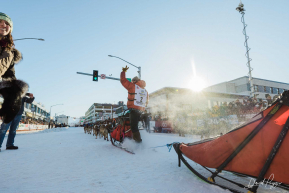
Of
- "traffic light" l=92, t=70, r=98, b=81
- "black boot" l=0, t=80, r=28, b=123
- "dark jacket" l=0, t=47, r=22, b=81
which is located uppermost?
"traffic light" l=92, t=70, r=98, b=81

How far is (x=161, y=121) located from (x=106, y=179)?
16.5 metres

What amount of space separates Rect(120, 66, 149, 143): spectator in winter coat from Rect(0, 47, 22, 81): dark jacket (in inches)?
101

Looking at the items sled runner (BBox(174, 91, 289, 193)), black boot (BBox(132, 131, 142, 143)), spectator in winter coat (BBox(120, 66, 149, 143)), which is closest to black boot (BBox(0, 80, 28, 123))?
sled runner (BBox(174, 91, 289, 193))

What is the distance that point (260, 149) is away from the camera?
5.00ft

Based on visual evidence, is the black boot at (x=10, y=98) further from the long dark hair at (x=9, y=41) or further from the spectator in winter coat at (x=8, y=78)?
the long dark hair at (x=9, y=41)

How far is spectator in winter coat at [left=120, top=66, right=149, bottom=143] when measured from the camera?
4043mm

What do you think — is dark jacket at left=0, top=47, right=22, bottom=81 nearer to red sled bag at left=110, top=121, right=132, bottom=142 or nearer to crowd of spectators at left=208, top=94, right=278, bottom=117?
red sled bag at left=110, top=121, right=132, bottom=142

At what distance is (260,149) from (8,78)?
2534mm

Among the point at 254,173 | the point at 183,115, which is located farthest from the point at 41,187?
the point at 183,115

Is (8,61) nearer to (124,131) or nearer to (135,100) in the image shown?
(135,100)

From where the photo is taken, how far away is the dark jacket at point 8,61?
135cm

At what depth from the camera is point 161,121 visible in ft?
59.7

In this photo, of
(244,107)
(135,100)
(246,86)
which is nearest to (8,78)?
(135,100)

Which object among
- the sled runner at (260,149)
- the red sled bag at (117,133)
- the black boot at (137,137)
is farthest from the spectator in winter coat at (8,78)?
the red sled bag at (117,133)
